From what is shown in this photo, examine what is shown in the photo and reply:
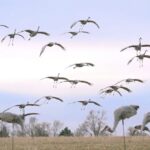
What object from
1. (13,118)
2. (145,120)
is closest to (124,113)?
(145,120)

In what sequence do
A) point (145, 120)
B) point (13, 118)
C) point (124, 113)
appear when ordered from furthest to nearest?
point (13, 118), point (124, 113), point (145, 120)

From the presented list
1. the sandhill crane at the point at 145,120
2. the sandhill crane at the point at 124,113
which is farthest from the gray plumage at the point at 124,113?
the sandhill crane at the point at 145,120

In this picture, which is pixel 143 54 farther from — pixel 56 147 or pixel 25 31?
pixel 56 147

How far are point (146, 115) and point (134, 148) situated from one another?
558 inches

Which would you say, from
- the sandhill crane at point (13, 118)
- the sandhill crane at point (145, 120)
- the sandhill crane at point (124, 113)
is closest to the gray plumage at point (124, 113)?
the sandhill crane at point (124, 113)

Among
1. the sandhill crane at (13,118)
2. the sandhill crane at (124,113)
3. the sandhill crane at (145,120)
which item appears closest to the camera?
the sandhill crane at (145,120)

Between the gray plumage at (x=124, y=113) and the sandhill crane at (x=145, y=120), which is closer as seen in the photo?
the sandhill crane at (x=145, y=120)

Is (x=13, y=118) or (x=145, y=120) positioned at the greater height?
(x=13, y=118)

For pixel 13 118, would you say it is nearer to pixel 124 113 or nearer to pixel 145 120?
pixel 124 113

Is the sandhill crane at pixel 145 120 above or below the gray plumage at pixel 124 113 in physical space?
below

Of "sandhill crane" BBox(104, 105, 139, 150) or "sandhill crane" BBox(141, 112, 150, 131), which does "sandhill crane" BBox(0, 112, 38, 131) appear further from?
"sandhill crane" BBox(141, 112, 150, 131)

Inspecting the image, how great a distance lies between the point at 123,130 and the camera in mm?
12008

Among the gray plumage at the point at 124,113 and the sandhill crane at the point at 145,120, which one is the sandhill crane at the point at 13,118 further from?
the sandhill crane at the point at 145,120

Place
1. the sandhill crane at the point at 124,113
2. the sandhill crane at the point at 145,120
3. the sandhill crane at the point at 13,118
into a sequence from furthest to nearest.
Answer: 1. the sandhill crane at the point at 13,118
2. the sandhill crane at the point at 124,113
3. the sandhill crane at the point at 145,120
